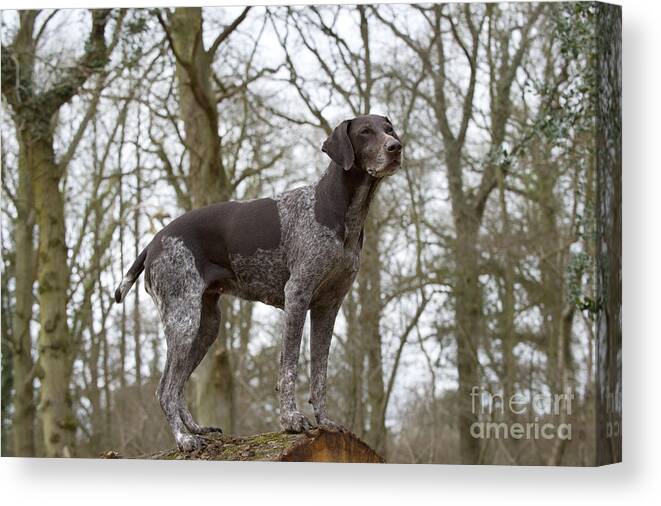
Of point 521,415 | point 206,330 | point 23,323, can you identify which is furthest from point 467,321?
point 206,330

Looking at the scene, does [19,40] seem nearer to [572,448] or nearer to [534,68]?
[534,68]

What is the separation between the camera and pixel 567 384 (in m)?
16.7

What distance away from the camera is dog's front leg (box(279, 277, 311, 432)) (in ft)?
28.2

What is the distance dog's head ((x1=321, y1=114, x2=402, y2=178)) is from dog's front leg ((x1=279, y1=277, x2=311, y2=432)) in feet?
3.07

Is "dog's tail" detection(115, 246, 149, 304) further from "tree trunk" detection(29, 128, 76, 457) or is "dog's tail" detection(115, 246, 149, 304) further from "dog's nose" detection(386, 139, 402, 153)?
"tree trunk" detection(29, 128, 76, 457)

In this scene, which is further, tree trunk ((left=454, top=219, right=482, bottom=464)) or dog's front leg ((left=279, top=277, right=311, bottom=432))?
tree trunk ((left=454, top=219, right=482, bottom=464))

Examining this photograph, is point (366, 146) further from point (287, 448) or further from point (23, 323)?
point (23, 323)

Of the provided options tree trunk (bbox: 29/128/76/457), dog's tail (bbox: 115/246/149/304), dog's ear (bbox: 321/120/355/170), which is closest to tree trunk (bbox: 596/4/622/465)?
dog's ear (bbox: 321/120/355/170)

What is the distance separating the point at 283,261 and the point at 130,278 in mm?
1262

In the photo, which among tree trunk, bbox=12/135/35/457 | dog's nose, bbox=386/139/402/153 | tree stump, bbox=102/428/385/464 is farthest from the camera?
tree trunk, bbox=12/135/35/457

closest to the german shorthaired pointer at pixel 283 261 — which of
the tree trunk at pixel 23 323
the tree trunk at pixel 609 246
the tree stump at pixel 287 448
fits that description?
the tree stump at pixel 287 448

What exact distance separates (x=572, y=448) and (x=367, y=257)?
4060mm

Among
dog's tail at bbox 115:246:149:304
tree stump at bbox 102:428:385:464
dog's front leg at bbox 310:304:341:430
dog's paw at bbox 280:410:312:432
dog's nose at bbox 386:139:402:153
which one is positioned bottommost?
tree stump at bbox 102:428:385:464

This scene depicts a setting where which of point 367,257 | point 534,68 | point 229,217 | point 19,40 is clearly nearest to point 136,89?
point 19,40
